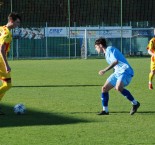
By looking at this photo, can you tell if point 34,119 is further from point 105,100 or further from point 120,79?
point 120,79

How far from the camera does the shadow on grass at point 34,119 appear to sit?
422 inches

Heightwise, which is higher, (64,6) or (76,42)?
(64,6)

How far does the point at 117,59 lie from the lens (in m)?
11.8

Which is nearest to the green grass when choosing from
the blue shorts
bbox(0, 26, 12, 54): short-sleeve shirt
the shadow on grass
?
the shadow on grass

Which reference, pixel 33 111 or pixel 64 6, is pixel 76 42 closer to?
pixel 64 6

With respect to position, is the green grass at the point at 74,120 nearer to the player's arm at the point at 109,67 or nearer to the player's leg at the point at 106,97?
the player's leg at the point at 106,97

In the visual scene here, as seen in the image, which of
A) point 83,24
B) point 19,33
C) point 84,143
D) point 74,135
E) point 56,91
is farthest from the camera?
point 83,24

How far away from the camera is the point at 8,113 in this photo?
40.4 feet

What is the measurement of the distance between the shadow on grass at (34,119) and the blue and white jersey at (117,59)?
1469 millimetres

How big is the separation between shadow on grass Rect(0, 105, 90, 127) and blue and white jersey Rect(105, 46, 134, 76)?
147 cm

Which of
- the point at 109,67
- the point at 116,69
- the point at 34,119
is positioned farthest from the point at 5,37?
the point at 116,69

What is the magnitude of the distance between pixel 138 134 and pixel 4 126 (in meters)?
2.50

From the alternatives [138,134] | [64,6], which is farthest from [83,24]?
[138,134]

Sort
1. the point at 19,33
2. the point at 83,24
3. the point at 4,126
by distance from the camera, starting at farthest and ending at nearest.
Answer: the point at 83,24, the point at 19,33, the point at 4,126
